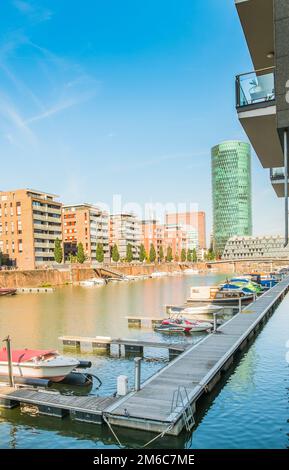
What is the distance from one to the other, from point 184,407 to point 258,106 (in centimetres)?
1167

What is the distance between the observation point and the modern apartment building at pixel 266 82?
764cm

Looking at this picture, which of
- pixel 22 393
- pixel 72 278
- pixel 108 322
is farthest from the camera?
pixel 72 278

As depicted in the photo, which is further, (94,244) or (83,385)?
(94,244)

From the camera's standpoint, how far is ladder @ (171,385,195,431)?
16011 mm

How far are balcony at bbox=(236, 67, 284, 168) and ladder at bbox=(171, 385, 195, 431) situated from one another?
10481mm

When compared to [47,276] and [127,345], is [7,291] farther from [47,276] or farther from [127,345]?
[127,345]

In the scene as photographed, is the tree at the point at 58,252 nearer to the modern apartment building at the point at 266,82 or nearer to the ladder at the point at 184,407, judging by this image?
the ladder at the point at 184,407

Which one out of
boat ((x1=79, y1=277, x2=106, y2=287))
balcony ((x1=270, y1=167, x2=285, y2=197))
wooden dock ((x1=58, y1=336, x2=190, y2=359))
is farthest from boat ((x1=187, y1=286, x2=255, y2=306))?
boat ((x1=79, y1=277, x2=106, y2=287))

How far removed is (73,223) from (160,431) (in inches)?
6237

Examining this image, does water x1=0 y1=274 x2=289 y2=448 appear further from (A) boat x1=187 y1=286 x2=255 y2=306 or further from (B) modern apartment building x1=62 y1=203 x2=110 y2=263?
(B) modern apartment building x1=62 y1=203 x2=110 y2=263

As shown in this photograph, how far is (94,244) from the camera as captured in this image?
170 meters

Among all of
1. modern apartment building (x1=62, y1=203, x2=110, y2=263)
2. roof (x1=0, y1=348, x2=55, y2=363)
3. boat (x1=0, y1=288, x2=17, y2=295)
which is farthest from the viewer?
modern apartment building (x1=62, y1=203, x2=110, y2=263)
